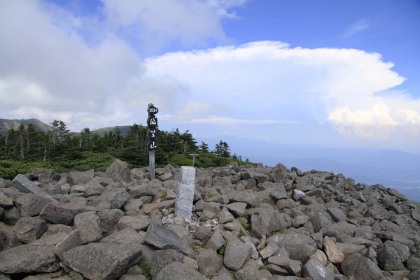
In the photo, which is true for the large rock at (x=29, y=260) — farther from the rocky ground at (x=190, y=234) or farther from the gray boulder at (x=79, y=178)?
the gray boulder at (x=79, y=178)

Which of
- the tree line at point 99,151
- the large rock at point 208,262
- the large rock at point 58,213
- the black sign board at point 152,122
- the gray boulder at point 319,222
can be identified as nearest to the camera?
the large rock at point 208,262

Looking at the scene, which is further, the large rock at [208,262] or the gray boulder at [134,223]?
the gray boulder at [134,223]

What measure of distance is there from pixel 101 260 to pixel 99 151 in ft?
105

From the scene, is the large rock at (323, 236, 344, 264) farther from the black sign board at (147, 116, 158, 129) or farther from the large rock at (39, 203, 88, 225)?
the black sign board at (147, 116, 158, 129)

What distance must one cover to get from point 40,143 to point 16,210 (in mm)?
39171

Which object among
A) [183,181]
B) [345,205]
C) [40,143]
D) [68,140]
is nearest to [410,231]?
[345,205]

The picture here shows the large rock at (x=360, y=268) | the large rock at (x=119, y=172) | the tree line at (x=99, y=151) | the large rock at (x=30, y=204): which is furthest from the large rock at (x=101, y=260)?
the tree line at (x=99, y=151)

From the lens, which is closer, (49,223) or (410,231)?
(49,223)

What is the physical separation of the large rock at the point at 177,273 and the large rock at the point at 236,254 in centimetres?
145

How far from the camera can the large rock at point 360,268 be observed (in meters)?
8.34

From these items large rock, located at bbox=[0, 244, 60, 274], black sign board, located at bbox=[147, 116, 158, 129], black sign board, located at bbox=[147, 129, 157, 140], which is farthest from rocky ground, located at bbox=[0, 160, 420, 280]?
black sign board, located at bbox=[147, 116, 158, 129]

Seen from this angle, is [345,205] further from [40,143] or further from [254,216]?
[40,143]

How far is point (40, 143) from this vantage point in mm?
42719

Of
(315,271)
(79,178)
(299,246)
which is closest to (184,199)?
(299,246)
